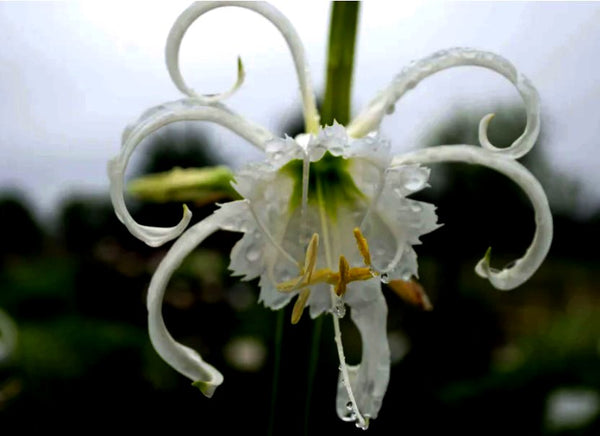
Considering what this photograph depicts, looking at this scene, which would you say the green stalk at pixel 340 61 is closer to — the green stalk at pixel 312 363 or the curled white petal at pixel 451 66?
the curled white petal at pixel 451 66

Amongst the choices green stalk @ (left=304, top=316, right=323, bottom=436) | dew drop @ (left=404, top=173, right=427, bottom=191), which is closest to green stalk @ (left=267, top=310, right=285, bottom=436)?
green stalk @ (left=304, top=316, right=323, bottom=436)

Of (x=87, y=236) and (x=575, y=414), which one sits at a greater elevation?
(x=87, y=236)

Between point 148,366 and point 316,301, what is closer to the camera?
point 316,301

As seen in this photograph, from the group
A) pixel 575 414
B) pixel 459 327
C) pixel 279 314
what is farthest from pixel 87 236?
pixel 279 314

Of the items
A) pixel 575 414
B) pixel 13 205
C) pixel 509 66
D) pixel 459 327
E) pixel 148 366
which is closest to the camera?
pixel 509 66

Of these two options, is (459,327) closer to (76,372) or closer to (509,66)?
(76,372)

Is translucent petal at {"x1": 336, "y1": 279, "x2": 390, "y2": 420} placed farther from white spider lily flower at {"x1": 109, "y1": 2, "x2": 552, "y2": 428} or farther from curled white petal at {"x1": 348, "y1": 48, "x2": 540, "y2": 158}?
curled white petal at {"x1": 348, "y1": 48, "x2": 540, "y2": 158}

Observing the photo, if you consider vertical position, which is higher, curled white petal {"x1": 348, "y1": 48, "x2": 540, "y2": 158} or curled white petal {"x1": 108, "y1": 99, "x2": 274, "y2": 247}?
curled white petal {"x1": 348, "y1": 48, "x2": 540, "y2": 158}

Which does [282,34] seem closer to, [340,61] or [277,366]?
[340,61]

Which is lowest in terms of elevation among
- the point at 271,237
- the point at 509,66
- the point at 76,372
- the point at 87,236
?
the point at 76,372
